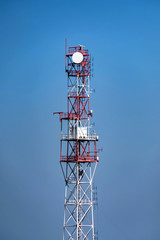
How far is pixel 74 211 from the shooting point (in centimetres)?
9294

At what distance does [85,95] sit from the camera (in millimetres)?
95688

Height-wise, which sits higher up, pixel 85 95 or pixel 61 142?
pixel 85 95

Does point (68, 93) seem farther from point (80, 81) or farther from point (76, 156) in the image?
point (76, 156)

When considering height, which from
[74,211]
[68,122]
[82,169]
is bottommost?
[74,211]

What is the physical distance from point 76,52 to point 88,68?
3077 millimetres

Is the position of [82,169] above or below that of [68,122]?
below

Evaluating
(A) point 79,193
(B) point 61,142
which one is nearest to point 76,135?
(B) point 61,142

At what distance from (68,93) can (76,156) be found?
9620 mm

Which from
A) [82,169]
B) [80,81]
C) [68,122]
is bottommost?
[82,169]

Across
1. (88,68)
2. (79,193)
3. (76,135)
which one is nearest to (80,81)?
(88,68)

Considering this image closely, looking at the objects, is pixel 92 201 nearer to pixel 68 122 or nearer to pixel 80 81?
pixel 68 122

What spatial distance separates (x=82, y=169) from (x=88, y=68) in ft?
50.8

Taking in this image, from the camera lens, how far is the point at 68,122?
95.0 meters

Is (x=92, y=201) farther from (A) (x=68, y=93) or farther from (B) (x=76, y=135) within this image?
(A) (x=68, y=93)
